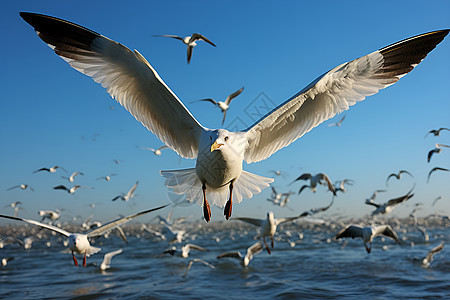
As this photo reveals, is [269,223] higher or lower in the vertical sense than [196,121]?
lower

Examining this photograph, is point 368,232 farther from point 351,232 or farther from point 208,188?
point 208,188

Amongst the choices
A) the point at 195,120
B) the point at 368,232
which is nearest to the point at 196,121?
the point at 195,120

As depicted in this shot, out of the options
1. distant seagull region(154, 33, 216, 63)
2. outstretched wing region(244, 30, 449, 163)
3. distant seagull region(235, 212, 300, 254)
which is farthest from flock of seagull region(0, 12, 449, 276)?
distant seagull region(154, 33, 216, 63)

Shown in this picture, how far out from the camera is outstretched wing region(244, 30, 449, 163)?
482 centimetres

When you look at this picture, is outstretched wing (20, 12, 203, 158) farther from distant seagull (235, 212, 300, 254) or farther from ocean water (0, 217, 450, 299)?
ocean water (0, 217, 450, 299)

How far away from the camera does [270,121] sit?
493 centimetres

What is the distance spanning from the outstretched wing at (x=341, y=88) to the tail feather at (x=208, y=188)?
24.1 inches

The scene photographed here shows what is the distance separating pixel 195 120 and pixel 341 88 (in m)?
2.21

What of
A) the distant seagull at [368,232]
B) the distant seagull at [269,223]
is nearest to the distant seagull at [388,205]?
the distant seagull at [368,232]

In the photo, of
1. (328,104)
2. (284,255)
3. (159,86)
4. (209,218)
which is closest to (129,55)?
(159,86)

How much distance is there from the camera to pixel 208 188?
512 centimetres

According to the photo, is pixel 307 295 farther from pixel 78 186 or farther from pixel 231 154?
pixel 78 186

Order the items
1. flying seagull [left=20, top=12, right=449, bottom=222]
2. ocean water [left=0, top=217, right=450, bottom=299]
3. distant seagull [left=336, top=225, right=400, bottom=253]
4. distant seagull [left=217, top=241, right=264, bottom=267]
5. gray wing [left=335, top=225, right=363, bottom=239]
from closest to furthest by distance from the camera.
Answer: flying seagull [left=20, top=12, right=449, bottom=222]
ocean water [left=0, top=217, right=450, bottom=299]
distant seagull [left=336, top=225, right=400, bottom=253]
gray wing [left=335, top=225, right=363, bottom=239]
distant seagull [left=217, top=241, right=264, bottom=267]

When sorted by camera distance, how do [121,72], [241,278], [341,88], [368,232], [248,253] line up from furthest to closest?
[248,253], [241,278], [368,232], [341,88], [121,72]
